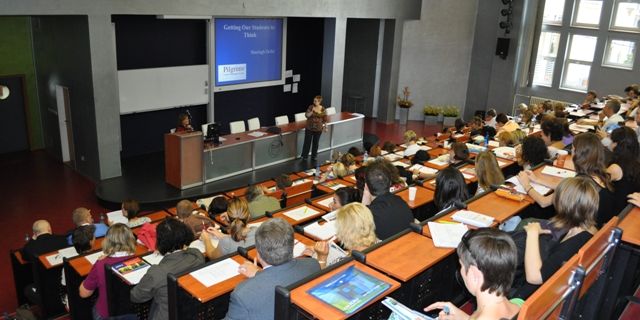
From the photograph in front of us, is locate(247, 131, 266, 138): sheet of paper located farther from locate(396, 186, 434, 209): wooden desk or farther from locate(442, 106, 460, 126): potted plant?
locate(442, 106, 460, 126): potted plant

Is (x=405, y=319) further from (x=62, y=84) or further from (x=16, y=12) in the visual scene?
(x=62, y=84)

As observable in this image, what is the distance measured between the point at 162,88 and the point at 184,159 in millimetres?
2597

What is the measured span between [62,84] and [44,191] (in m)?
2.15

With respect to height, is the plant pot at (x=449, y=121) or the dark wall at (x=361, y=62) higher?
the dark wall at (x=361, y=62)

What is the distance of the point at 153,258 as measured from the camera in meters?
4.38

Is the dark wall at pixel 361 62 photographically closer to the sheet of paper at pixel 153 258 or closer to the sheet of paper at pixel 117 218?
the sheet of paper at pixel 117 218

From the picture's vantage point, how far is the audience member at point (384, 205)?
4.30 metres

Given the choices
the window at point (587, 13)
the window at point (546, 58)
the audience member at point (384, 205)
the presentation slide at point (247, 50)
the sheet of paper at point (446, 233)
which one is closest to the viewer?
the sheet of paper at point (446, 233)

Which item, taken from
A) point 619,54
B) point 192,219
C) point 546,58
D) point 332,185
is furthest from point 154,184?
point 619,54

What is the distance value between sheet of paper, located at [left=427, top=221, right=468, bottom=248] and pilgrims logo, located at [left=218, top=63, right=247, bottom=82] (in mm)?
9335

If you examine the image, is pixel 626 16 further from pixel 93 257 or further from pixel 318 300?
pixel 318 300

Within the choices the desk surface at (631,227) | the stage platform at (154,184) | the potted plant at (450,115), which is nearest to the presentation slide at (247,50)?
the stage platform at (154,184)

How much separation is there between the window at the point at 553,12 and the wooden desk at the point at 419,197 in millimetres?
12084

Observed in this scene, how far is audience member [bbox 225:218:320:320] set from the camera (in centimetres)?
311
